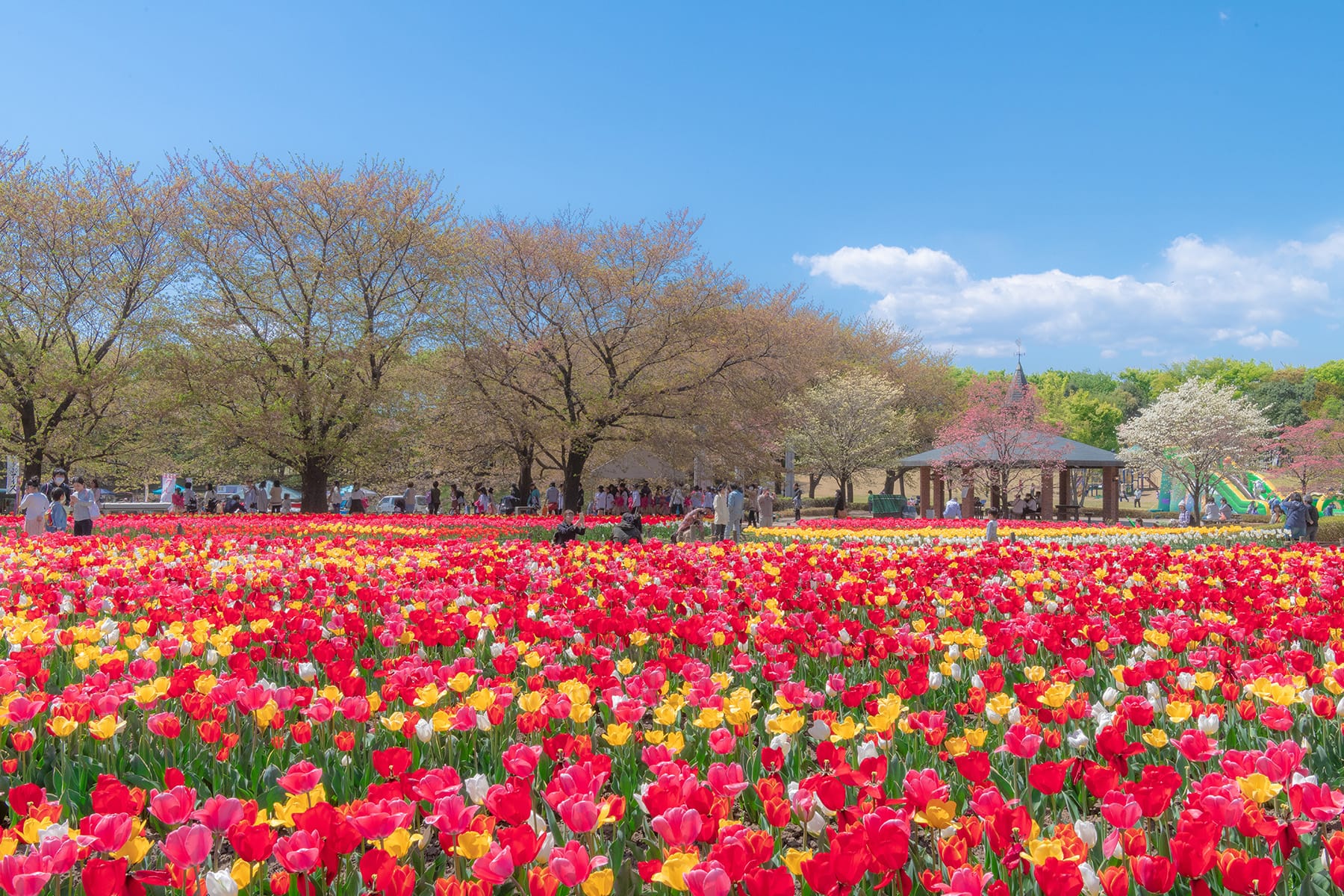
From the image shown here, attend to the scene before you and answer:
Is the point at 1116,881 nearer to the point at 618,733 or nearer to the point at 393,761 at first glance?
the point at 618,733

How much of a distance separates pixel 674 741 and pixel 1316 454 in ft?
163

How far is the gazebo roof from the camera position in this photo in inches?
1258

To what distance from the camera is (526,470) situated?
109 feet

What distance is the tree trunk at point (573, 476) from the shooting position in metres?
28.7

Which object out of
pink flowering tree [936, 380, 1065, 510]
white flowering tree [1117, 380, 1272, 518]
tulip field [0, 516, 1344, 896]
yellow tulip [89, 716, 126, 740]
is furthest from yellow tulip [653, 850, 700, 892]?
white flowering tree [1117, 380, 1272, 518]

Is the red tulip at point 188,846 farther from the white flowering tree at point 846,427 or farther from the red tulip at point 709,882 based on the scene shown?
the white flowering tree at point 846,427

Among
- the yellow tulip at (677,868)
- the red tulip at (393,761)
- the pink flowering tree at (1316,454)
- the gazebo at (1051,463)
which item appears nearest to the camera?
the yellow tulip at (677,868)

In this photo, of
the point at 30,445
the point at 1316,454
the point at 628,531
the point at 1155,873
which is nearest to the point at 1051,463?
the point at 1316,454

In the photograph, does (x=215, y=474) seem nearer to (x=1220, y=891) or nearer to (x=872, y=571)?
(x=872, y=571)

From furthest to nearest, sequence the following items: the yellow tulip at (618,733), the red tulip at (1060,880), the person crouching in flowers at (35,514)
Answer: the person crouching in flowers at (35,514), the yellow tulip at (618,733), the red tulip at (1060,880)

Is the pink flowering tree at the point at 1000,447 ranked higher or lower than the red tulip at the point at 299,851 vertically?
higher

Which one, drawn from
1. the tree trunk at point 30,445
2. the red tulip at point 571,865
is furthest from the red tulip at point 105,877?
the tree trunk at point 30,445

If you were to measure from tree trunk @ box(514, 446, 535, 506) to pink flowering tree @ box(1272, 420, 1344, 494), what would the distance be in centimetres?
2807

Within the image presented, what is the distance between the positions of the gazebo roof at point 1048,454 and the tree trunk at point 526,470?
40.5ft
